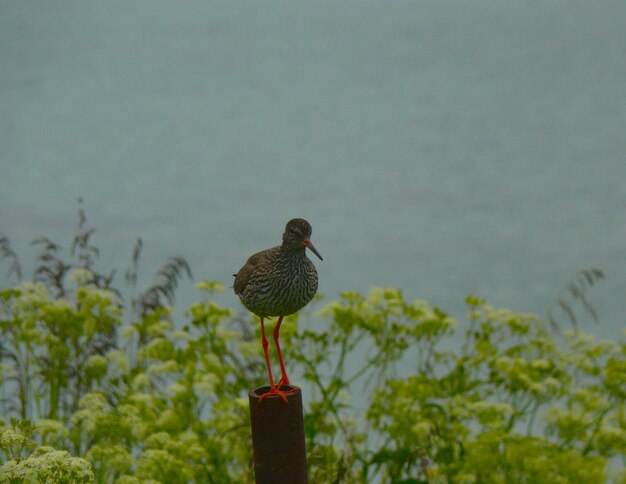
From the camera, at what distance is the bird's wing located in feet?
14.3

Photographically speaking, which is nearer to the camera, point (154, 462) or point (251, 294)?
point (251, 294)

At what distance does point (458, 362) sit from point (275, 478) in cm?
400

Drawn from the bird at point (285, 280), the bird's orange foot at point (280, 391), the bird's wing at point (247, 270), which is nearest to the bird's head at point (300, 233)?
the bird at point (285, 280)

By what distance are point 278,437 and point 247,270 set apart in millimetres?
917

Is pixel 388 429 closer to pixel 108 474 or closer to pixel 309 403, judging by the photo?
pixel 309 403

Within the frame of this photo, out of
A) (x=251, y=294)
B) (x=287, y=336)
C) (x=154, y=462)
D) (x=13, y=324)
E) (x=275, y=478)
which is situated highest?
(x=13, y=324)

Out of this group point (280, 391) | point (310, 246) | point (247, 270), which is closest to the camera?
point (310, 246)

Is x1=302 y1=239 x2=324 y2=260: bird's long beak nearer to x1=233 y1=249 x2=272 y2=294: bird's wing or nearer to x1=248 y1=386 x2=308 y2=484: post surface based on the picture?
x1=233 y1=249 x2=272 y2=294: bird's wing

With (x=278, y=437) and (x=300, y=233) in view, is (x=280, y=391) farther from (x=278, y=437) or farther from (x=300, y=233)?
(x=300, y=233)

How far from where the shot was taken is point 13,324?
7719mm

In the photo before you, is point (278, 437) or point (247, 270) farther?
point (247, 270)

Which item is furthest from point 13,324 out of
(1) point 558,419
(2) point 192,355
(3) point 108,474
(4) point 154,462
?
(1) point 558,419

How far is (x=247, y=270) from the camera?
4.40m

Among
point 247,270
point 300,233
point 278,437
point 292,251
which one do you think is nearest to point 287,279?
point 292,251
